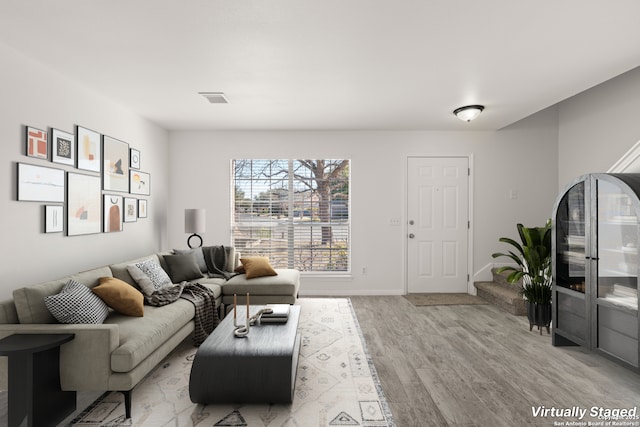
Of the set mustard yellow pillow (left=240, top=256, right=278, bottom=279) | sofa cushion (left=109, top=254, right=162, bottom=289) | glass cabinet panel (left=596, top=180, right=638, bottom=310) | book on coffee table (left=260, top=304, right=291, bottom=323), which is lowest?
book on coffee table (left=260, top=304, right=291, bottom=323)

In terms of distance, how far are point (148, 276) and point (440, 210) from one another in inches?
163

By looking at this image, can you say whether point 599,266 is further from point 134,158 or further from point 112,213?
point 134,158

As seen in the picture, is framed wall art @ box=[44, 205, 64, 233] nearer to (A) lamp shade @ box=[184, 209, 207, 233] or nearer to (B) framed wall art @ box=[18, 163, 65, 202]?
(B) framed wall art @ box=[18, 163, 65, 202]

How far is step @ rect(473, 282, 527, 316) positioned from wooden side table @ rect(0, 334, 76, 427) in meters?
4.64

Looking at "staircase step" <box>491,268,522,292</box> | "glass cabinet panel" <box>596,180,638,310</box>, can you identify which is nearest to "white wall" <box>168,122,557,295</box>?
"staircase step" <box>491,268,522,292</box>

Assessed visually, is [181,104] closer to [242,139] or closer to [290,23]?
[242,139]

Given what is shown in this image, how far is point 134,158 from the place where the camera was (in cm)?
447

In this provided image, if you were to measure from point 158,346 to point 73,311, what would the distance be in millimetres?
614

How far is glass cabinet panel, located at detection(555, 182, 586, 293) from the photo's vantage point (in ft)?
10.6

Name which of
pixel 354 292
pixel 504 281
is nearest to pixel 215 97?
pixel 354 292

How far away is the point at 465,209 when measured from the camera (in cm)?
550

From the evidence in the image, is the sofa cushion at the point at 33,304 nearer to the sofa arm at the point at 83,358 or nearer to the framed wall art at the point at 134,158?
the sofa arm at the point at 83,358

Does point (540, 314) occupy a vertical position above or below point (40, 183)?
below

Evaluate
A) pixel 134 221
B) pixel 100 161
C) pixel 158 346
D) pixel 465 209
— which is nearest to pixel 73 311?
pixel 158 346
